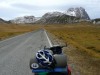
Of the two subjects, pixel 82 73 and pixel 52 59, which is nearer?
pixel 52 59

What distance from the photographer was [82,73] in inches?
507

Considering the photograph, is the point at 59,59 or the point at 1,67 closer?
the point at 59,59

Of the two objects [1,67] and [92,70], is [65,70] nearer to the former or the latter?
[92,70]

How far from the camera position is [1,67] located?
1493cm

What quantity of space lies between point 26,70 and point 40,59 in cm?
405

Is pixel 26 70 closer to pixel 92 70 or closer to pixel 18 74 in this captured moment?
pixel 18 74

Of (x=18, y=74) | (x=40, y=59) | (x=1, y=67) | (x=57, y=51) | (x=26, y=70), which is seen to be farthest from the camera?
(x=1, y=67)

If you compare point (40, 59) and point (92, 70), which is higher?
point (40, 59)

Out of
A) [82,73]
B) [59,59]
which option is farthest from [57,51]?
[82,73]

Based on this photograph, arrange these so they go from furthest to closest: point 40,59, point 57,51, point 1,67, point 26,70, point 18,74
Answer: point 1,67 < point 26,70 < point 18,74 < point 57,51 < point 40,59

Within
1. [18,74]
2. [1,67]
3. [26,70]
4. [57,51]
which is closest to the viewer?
[57,51]

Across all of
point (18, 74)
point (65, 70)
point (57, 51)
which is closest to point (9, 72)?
point (18, 74)

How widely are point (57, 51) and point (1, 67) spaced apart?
4.77 m

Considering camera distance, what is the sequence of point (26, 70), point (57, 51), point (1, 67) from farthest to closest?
point (1, 67) → point (26, 70) → point (57, 51)
